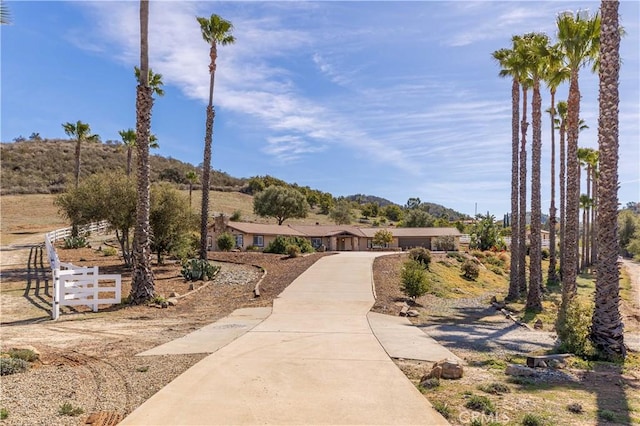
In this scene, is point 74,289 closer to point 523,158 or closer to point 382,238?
point 523,158

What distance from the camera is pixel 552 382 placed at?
845 cm

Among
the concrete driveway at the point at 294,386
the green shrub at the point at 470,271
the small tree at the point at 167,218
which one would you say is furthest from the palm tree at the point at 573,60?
the small tree at the point at 167,218

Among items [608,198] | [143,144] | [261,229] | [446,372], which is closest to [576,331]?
[608,198]

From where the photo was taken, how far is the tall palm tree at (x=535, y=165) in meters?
23.2

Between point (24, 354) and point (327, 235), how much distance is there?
169ft

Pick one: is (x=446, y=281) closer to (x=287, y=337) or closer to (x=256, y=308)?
(x=256, y=308)

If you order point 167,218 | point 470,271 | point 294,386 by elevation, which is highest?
point 167,218

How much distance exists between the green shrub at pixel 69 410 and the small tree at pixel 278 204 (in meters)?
66.9

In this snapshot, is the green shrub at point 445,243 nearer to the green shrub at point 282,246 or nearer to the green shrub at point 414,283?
the green shrub at point 282,246

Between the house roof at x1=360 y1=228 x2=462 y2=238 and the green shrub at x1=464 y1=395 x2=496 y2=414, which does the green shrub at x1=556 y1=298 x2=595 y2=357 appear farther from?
the house roof at x1=360 y1=228 x2=462 y2=238

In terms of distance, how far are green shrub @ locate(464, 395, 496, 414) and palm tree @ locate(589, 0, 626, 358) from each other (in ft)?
20.0

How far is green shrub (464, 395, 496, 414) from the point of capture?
666cm

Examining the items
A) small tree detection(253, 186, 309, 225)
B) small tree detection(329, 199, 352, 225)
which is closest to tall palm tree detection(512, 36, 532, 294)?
small tree detection(253, 186, 309, 225)

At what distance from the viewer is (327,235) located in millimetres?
60438
